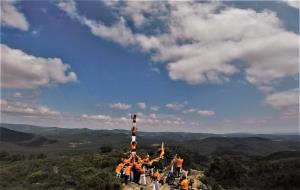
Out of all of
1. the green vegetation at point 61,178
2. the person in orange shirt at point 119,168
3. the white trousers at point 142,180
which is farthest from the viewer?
the white trousers at point 142,180

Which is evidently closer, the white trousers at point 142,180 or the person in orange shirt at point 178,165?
the white trousers at point 142,180

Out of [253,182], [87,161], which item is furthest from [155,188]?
[253,182]

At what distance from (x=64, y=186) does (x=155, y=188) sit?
5.68m

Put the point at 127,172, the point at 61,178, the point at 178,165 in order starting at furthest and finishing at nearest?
the point at 178,165, the point at 61,178, the point at 127,172

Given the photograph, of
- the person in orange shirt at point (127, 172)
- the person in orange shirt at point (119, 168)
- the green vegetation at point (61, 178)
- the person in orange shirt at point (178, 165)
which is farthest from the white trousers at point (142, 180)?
the person in orange shirt at point (178, 165)

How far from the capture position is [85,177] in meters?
25.7

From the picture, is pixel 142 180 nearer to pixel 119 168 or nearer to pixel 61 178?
pixel 119 168

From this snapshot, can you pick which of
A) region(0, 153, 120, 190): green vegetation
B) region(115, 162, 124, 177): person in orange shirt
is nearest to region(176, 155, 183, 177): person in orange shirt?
region(115, 162, 124, 177): person in orange shirt

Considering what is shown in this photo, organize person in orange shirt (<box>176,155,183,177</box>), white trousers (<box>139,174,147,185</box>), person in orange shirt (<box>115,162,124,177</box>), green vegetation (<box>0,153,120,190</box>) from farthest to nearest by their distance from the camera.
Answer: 1. person in orange shirt (<box>176,155,183,177</box>)
2. white trousers (<box>139,174,147,185</box>)
3. person in orange shirt (<box>115,162,124,177</box>)
4. green vegetation (<box>0,153,120,190</box>)

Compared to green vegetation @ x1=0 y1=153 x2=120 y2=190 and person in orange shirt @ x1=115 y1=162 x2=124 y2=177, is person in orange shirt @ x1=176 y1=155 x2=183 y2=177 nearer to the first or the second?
person in orange shirt @ x1=115 y1=162 x2=124 y2=177

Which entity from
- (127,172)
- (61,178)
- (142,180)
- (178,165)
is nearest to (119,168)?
(127,172)

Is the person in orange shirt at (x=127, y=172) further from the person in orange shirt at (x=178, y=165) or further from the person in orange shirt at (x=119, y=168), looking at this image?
the person in orange shirt at (x=178, y=165)

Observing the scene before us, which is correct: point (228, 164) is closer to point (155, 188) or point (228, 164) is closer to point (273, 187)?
point (273, 187)

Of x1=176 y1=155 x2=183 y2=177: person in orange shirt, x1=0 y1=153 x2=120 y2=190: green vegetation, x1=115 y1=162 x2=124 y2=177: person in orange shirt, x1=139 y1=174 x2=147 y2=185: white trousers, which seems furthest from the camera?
x1=176 y1=155 x2=183 y2=177: person in orange shirt
